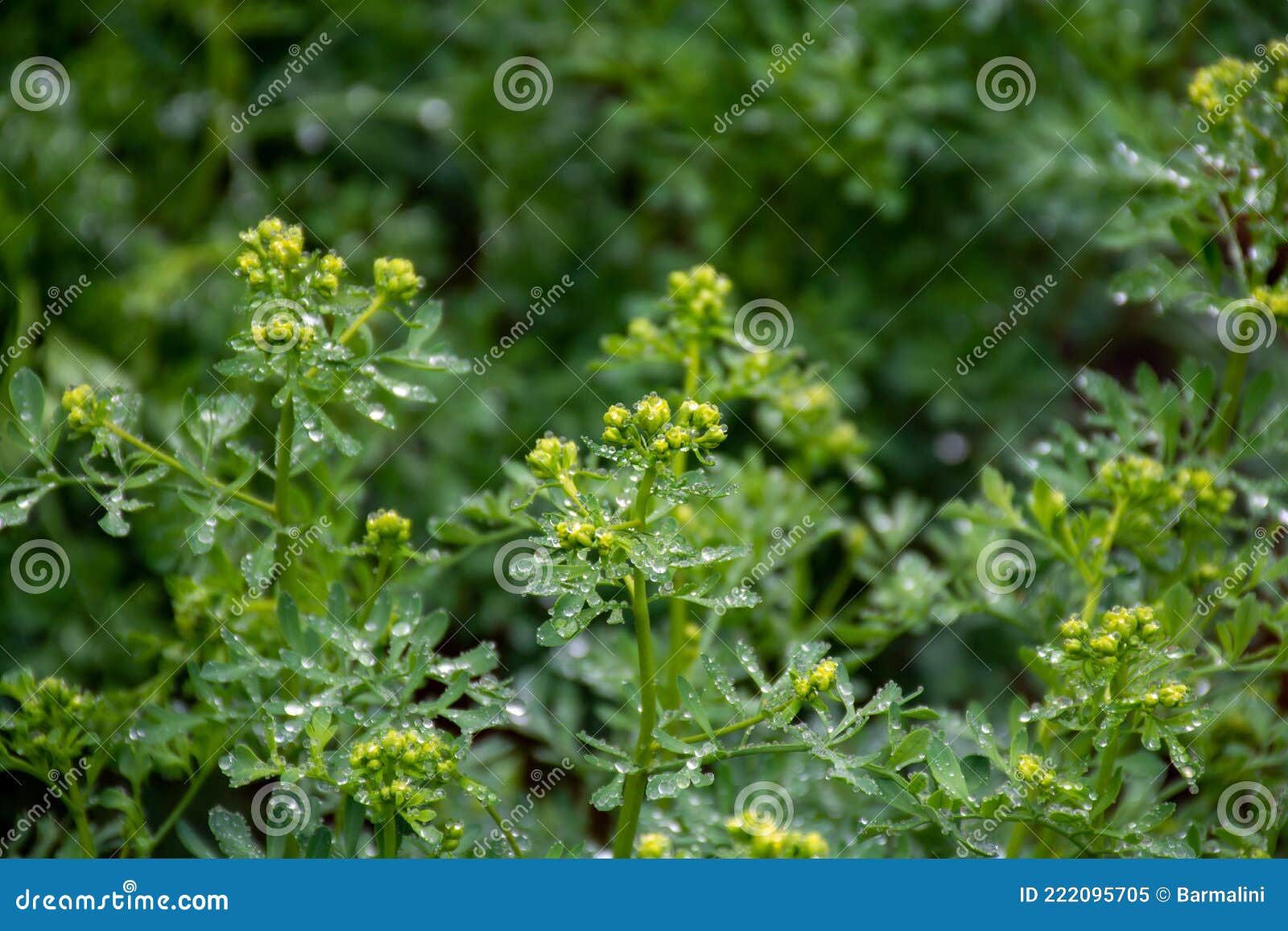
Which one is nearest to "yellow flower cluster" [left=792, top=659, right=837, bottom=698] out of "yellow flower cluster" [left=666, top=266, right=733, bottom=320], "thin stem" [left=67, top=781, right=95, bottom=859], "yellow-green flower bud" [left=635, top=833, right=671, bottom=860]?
"yellow-green flower bud" [left=635, top=833, right=671, bottom=860]

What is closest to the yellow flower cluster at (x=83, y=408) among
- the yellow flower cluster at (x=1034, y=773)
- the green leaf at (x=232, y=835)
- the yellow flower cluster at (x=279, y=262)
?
the yellow flower cluster at (x=279, y=262)

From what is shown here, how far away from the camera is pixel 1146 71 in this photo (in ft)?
8.99

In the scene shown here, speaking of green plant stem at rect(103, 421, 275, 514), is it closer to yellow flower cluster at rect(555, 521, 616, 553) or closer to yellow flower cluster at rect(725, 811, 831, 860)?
yellow flower cluster at rect(555, 521, 616, 553)

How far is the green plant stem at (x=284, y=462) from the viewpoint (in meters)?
1.36

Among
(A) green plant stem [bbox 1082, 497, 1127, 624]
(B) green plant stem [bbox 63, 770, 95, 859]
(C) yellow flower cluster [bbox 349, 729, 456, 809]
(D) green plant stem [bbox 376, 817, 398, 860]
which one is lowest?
(B) green plant stem [bbox 63, 770, 95, 859]

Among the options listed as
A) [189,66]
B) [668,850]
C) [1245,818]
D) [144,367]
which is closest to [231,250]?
[144,367]

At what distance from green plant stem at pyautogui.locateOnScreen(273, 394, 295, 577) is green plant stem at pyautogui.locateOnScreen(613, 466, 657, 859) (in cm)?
42

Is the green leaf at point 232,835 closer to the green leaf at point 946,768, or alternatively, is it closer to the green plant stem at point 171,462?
the green plant stem at point 171,462

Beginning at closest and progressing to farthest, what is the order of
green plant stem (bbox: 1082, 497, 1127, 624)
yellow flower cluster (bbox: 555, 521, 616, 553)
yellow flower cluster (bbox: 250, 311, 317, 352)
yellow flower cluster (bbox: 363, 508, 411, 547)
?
yellow flower cluster (bbox: 555, 521, 616, 553), yellow flower cluster (bbox: 250, 311, 317, 352), yellow flower cluster (bbox: 363, 508, 411, 547), green plant stem (bbox: 1082, 497, 1127, 624)

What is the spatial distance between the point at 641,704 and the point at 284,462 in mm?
507

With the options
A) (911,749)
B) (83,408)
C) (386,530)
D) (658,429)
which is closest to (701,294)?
(658,429)

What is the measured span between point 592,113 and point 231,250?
99 cm

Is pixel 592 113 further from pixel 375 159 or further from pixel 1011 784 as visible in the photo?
pixel 1011 784

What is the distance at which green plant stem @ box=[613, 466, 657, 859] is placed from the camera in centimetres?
126
